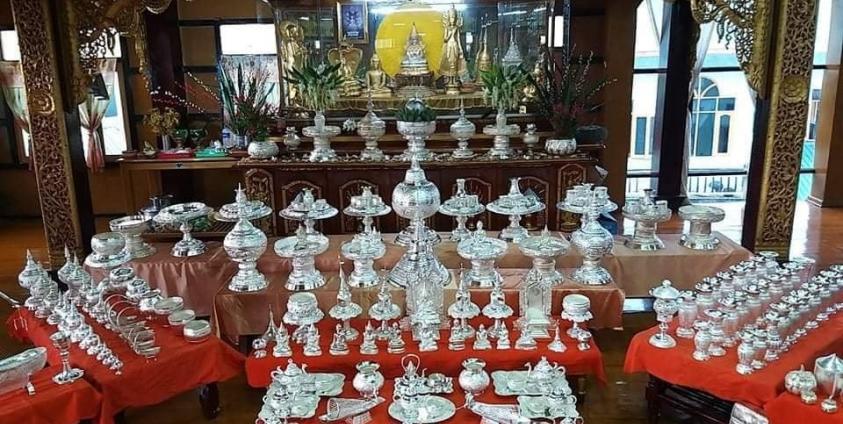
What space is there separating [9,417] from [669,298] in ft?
9.17

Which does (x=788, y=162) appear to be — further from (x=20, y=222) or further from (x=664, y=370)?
(x=20, y=222)

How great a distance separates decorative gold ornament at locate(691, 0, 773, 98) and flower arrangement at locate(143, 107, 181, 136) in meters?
4.90

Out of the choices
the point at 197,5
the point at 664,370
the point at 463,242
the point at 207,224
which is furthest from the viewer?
the point at 197,5

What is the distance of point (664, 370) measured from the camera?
2906mm

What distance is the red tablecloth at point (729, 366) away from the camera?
2646 millimetres

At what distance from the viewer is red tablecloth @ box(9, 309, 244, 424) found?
2.79 m

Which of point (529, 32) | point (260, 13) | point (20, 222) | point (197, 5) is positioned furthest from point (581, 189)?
point (20, 222)

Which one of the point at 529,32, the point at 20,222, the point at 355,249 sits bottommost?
the point at 20,222

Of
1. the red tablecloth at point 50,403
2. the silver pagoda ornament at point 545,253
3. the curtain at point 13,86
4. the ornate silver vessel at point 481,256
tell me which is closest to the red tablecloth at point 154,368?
the red tablecloth at point 50,403

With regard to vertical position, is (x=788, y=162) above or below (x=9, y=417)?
above

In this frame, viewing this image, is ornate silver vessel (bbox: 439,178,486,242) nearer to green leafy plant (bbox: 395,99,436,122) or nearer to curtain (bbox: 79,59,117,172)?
green leafy plant (bbox: 395,99,436,122)

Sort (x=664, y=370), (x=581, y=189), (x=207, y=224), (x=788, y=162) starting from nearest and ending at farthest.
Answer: (x=664, y=370)
(x=581, y=189)
(x=788, y=162)
(x=207, y=224)

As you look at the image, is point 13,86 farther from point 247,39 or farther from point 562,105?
point 562,105

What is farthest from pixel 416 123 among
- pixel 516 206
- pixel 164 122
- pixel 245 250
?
pixel 164 122
